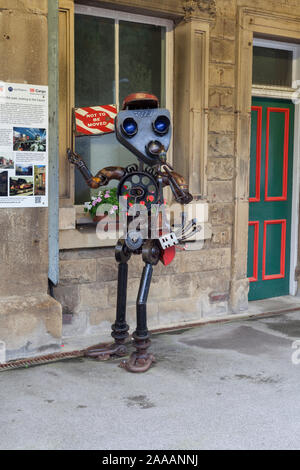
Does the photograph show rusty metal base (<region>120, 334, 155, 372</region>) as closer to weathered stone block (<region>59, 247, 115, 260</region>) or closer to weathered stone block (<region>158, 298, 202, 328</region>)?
Result: weathered stone block (<region>59, 247, 115, 260</region>)

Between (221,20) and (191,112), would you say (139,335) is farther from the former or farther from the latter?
(221,20)

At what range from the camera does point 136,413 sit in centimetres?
372

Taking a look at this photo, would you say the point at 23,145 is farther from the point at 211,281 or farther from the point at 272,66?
the point at 272,66

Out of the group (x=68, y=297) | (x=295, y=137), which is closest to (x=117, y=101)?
(x=68, y=297)

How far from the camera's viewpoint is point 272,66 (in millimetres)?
6902

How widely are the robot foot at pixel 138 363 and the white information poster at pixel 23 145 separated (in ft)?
4.83

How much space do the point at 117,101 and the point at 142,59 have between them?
1.81ft

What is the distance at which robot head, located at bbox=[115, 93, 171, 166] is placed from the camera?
14.5 feet

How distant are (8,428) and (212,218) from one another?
11.2ft

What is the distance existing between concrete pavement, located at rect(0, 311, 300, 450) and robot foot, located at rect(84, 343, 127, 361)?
0.08m

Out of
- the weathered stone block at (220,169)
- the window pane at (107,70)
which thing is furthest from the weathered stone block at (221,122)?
the window pane at (107,70)

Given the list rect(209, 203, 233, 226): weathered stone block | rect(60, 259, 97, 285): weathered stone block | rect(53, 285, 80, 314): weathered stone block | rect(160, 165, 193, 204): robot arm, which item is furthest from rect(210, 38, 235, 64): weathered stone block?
rect(53, 285, 80, 314): weathered stone block
